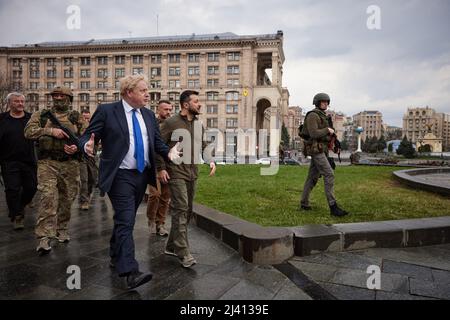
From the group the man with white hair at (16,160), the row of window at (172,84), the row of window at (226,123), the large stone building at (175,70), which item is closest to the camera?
the man with white hair at (16,160)

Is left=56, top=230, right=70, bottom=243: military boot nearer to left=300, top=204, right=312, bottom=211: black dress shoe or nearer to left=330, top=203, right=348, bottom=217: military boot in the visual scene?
left=300, top=204, right=312, bottom=211: black dress shoe

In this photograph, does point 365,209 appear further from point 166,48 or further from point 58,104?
point 166,48

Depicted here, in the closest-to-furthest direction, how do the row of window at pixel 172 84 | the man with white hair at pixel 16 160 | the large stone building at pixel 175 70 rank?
1. the man with white hair at pixel 16 160
2. the large stone building at pixel 175 70
3. the row of window at pixel 172 84

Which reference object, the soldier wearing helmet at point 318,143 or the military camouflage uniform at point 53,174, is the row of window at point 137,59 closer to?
the soldier wearing helmet at point 318,143

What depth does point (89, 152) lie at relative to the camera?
10.5ft

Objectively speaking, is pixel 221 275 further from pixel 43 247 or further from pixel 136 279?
pixel 43 247

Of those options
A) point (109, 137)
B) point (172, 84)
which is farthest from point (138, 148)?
point (172, 84)

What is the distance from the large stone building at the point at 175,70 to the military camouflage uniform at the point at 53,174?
218 feet

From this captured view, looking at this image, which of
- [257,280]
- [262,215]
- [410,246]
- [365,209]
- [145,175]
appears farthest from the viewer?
[365,209]

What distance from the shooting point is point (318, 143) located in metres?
5.91

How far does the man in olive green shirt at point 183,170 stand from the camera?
3795 mm

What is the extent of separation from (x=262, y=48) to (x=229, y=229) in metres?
74.9

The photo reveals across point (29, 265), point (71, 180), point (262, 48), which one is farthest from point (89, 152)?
point (262, 48)

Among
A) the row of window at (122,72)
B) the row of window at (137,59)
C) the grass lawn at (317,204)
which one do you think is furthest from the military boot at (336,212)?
the row of window at (137,59)
